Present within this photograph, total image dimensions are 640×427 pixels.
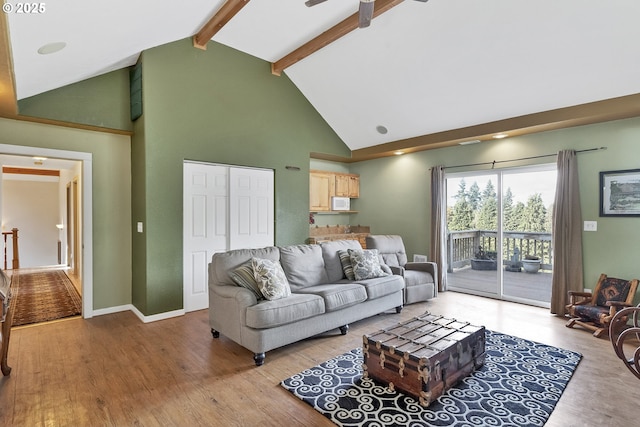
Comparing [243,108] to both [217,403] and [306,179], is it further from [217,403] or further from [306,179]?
[217,403]

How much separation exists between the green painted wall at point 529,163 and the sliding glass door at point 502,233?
0.33 meters

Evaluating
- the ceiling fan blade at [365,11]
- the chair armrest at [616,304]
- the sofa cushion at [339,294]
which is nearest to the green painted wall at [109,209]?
the sofa cushion at [339,294]

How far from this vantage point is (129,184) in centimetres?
477

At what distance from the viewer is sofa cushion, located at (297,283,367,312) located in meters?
3.55

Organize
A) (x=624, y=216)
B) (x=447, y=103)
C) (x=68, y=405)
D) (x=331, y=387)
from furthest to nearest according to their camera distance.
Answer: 1. (x=447, y=103)
2. (x=624, y=216)
3. (x=331, y=387)
4. (x=68, y=405)

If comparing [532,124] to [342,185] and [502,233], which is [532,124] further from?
[342,185]

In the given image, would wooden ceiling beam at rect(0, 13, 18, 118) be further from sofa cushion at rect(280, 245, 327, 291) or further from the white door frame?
sofa cushion at rect(280, 245, 327, 291)

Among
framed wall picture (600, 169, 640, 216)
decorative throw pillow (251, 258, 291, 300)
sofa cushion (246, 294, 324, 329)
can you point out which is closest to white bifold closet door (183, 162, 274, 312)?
decorative throw pillow (251, 258, 291, 300)

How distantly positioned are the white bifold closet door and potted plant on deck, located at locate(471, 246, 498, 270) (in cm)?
359

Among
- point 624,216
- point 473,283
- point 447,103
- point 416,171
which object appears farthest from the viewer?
point 416,171

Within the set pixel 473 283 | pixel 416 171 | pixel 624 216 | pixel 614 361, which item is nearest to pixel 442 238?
pixel 473 283

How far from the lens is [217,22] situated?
411 cm

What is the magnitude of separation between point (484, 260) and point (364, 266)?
264 cm

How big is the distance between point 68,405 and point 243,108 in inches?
167
